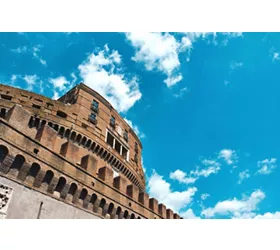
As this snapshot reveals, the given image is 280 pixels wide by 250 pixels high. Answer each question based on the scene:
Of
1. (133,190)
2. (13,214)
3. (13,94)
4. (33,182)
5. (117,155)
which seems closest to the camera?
(13,214)

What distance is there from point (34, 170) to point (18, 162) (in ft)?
2.34

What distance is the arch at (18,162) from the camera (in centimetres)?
916

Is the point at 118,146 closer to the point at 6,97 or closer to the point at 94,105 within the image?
the point at 94,105

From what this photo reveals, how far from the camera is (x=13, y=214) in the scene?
Result: 8.46m

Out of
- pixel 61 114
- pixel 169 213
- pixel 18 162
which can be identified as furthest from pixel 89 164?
pixel 61 114

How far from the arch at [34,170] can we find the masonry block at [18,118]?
1.34 meters

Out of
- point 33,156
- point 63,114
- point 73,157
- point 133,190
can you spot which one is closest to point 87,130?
point 63,114

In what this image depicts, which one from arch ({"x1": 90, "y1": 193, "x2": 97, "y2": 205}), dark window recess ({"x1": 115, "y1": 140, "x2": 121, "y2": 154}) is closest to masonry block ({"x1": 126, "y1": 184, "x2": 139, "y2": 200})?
arch ({"x1": 90, "y1": 193, "x2": 97, "y2": 205})

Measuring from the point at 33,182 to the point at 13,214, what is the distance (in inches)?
56.2

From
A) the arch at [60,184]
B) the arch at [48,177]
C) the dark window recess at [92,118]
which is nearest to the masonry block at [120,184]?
the arch at [60,184]

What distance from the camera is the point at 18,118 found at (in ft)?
31.8

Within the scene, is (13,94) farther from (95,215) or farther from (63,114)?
(95,215)

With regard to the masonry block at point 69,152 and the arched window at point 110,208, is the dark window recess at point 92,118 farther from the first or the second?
the arched window at point 110,208

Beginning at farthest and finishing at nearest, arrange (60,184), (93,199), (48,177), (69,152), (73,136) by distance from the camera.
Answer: (73,136) < (93,199) < (69,152) < (60,184) < (48,177)
